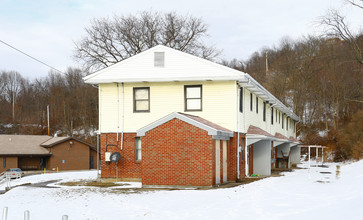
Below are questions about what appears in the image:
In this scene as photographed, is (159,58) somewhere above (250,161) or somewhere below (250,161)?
above

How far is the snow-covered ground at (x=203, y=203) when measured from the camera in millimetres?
12055

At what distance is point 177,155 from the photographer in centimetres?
→ 1936

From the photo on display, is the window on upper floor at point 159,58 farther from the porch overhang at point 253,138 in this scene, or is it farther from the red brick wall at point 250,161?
the red brick wall at point 250,161

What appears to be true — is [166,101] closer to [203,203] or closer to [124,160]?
[124,160]

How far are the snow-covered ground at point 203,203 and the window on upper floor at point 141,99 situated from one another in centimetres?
691

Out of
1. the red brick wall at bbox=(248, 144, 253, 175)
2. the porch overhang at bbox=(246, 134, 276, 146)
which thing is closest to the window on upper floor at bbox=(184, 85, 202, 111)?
the porch overhang at bbox=(246, 134, 276, 146)

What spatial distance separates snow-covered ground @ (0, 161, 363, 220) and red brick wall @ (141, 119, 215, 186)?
188cm

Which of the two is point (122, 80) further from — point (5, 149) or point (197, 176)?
point (5, 149)

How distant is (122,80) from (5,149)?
3529 cm

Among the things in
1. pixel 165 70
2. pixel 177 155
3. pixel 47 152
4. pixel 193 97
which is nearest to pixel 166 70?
pixel 165 70

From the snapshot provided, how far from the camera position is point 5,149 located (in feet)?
175

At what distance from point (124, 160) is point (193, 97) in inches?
201

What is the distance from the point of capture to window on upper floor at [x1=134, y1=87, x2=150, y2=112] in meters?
24.1

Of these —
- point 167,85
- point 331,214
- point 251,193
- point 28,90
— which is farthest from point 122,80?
point 28,90
